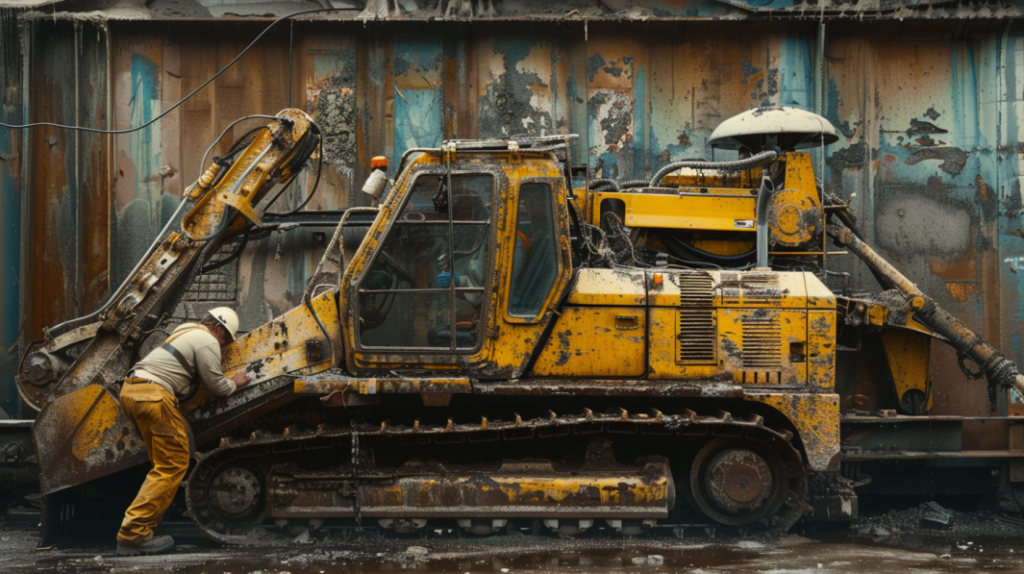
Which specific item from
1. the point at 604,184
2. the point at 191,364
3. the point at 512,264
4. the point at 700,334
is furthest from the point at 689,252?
the point at 191,364

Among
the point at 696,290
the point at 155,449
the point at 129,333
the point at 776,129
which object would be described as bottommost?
the point at 155,449

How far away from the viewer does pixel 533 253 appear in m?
5.50

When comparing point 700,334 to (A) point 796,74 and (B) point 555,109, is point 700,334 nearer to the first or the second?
(B) point 555,109

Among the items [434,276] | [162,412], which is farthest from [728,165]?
[162,412]

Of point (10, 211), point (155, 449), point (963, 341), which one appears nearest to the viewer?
point (155, 449)

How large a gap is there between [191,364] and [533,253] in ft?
7.99

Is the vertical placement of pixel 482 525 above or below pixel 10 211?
below

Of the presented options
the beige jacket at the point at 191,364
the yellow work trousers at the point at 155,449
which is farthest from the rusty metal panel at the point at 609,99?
the yellow work trousers at the point at 155,449

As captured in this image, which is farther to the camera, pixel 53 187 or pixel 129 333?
A: pixel 53 187

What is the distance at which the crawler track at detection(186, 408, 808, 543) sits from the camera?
532 cm

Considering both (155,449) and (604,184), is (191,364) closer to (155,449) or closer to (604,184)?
(155,449)

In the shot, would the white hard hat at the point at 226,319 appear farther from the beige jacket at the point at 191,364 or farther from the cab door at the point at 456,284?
the cab door at the point at 456,284

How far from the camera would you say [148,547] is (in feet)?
17.7

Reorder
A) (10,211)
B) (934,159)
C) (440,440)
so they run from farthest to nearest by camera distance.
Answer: (934,159) → (10,211) → (440,440)
